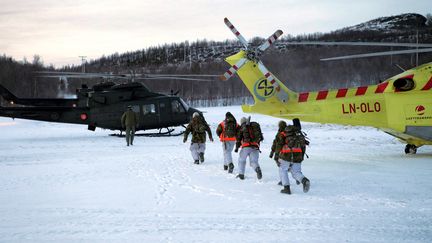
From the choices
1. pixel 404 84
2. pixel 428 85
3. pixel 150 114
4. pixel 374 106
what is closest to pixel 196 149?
pixel 374 106

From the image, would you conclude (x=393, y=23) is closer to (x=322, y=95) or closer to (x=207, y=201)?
(x=322, y=95)

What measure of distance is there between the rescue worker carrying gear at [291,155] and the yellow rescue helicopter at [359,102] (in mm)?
3990

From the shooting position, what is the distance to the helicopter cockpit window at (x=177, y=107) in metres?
19.4

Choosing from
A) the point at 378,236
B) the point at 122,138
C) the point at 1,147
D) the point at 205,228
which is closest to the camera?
the point at 378,236

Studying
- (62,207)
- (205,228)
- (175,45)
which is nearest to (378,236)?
(205,228)

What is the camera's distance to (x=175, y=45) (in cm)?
14350

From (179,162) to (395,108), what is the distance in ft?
21.1

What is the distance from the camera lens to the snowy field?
524cm

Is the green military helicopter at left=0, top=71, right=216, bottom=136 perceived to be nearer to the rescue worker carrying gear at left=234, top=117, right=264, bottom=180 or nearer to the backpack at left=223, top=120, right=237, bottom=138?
the backpack at left=223, top=120, right=237, bottom=138

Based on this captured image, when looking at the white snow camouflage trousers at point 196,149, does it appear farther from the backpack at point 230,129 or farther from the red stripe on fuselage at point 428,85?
the red stripe on fuselage at point 428,85

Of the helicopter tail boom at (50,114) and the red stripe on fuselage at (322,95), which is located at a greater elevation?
the red stripe on fuselage at (322,95)

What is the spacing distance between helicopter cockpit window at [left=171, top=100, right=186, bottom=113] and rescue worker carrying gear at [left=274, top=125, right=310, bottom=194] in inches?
476

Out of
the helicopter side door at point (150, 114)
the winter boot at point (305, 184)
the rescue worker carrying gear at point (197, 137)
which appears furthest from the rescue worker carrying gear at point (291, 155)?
the helicopter side door at point (150, 114)

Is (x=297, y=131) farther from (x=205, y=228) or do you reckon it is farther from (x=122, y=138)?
(x=122, y=138)
